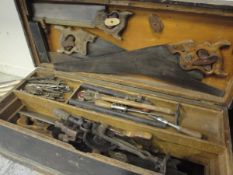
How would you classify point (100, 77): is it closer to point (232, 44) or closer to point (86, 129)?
point (86, 129)

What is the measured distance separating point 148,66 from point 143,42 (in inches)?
4.9

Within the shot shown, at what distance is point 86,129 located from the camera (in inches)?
43.6

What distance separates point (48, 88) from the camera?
4.28 ft

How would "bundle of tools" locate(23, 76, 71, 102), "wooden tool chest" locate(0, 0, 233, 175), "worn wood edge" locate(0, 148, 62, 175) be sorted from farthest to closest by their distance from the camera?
1. "bundle of tools" locate(23, 76, 71, 102)
2. "worn wood edge" locate(0, 148, 62, 175)
3. "wooden tool chest" locate(0, 0, 233, 175)

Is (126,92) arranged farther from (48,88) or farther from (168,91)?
(48,88)

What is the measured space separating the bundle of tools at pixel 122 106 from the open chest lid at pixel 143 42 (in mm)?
78

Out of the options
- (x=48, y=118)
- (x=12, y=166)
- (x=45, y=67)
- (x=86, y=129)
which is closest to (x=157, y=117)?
(x=86, y=129)

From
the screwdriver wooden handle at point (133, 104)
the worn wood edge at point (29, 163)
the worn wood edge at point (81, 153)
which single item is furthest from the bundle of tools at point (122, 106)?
the worn wood edge at point (29, 163)

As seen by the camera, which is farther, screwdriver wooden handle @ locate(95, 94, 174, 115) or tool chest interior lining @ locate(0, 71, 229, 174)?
screwdriver wooden handle @ locate(95, 94, 174, 115)

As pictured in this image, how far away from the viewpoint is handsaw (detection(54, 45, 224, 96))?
1.09 metres

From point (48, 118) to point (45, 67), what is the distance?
12.5 inches

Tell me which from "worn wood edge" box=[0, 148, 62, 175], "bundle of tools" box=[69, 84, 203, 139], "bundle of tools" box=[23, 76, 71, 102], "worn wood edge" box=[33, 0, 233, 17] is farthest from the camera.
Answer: "bundle of tools" box=[23, 76, 71, 102]

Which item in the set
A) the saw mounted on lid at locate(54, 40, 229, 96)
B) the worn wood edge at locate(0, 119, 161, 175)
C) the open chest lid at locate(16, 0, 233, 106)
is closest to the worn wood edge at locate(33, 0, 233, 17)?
the open chest lid at locate(16, 0, 233, 106)

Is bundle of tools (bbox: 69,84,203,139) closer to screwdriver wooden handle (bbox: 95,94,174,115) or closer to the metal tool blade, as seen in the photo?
screwdriver wooden handle (bbox: 95,94,174,115)
